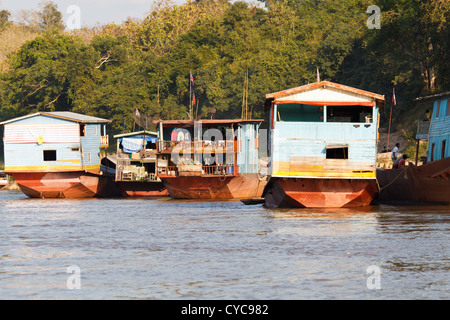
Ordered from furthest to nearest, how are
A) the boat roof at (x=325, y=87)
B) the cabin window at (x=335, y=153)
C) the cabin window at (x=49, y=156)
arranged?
the cabin window at (x=49, y=156)
the cabin window at (x=335, y=153)
the boat roof at (x=325, y=87)

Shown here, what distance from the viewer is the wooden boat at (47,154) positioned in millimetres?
41875

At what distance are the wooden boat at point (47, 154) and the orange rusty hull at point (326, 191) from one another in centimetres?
1792

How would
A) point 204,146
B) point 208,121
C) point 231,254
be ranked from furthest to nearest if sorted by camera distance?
point 208,121 → point 204,146 → point 231,254

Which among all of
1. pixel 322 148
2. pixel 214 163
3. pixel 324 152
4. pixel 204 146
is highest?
pixel 322 148

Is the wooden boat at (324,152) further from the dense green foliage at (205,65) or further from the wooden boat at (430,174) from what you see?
the dense green foliage at (205,65)

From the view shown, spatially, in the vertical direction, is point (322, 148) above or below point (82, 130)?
below

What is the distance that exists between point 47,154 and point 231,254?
27119 mm

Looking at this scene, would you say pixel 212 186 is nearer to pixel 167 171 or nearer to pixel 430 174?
pixel 167 171

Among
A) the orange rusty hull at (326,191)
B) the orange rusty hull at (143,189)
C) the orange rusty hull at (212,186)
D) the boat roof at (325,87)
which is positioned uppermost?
the boat roof at (325,87)

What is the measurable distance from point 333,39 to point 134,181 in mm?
25927

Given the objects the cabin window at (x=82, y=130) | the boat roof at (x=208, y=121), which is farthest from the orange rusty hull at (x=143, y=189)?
the boat roof at (x=208, y=121)

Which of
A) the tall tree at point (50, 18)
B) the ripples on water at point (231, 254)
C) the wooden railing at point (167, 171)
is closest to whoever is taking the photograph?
the ripples on water at point (231, 254)

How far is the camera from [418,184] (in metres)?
31.0

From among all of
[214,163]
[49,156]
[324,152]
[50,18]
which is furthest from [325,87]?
[50,18]
